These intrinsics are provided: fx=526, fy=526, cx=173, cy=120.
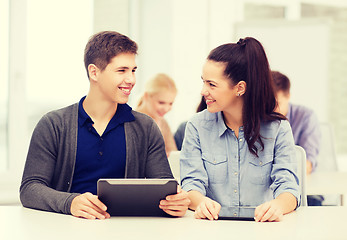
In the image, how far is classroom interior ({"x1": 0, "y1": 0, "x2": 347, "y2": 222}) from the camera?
4551 millimetres

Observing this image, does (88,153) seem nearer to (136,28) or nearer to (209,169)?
(209,169)

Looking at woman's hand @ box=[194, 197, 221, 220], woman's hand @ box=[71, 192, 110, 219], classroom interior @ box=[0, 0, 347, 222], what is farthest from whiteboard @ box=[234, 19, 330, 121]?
woman's hand @ box=[71, 192, 110, 219]

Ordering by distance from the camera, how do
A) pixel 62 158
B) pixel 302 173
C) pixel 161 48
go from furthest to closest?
pixel 161 48, pixel 302 173, pixel 62 158

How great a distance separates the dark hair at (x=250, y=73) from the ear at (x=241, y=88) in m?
0.01

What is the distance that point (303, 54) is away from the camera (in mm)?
5039

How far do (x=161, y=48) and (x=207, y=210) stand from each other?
3965 millimetres

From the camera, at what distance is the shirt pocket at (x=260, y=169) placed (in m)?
2.00

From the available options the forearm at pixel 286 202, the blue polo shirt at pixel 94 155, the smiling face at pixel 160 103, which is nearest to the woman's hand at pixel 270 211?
the forearm at pixel 286 202

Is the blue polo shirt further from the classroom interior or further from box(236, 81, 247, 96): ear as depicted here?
the classroom interior

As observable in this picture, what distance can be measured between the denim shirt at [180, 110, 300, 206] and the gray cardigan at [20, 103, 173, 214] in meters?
0.11

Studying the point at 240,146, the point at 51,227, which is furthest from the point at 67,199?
the point at 240,146

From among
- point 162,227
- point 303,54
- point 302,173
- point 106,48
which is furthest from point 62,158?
point 303,54

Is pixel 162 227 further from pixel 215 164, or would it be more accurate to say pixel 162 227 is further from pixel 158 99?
pixel 158 99

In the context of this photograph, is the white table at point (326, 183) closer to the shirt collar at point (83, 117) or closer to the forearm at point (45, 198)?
the shirt collar at point (83, 117)
